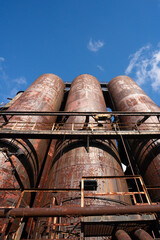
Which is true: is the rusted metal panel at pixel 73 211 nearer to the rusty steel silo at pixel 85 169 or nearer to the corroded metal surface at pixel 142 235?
the corroded metal surface at pixel 142 235

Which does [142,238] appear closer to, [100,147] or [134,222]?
[134,222]

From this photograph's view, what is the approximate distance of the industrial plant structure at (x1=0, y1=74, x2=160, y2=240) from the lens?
3365mm

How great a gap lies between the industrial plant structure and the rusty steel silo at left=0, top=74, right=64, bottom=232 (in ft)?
0.15

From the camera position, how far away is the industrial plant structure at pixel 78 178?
336 cm

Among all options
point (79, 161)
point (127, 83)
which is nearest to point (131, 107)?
point (127, 83)

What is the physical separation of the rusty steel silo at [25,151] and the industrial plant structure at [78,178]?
0.05 m

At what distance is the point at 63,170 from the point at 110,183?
103 inches

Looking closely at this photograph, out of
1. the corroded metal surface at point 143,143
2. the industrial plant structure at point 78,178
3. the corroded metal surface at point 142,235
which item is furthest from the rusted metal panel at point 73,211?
the corroded metal surface at point 143,143

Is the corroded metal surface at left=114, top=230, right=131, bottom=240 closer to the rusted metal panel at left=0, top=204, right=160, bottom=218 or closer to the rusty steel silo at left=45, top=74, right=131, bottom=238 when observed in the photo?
the rusted metal panel at left=0, top=204, right=160, bottom=218

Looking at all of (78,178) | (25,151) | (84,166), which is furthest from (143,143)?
(25,151)

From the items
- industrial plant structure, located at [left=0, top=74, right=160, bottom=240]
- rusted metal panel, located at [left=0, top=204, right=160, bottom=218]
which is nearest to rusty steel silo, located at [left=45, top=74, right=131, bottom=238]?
industrial plant structure, located at [left=0, top=74, right=160, bottom=240]

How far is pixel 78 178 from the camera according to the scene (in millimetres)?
6922

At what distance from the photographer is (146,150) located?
955 centimetres

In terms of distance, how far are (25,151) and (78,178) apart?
12.6ft
